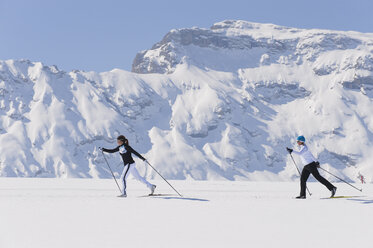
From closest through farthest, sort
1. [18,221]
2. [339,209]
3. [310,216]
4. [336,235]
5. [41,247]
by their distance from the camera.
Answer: [41,247]
[336,235]
[18,221]
[310,216]
[339,209]

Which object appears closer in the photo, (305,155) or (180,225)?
(180,225)

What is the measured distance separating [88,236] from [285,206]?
5.90m

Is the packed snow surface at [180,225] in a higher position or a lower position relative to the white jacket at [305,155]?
lower

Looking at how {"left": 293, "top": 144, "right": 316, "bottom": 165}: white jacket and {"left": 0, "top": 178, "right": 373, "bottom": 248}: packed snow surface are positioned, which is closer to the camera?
{"left": 0, "top": 178, "right": 373, "bottom": 248}: packed snow surface

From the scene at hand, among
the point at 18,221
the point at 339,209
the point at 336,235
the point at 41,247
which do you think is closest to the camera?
the point at 41,247

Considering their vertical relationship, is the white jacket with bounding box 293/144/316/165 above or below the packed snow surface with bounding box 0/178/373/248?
above

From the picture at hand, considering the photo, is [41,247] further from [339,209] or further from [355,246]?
[339,209]

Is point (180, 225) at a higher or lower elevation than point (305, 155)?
lower

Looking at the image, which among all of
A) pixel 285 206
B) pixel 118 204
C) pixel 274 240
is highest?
pixel 274 240

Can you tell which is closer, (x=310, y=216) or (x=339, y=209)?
(x=310, y=216)

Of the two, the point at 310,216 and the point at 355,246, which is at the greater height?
the point at 355,246

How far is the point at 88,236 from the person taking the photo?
22.3 ft

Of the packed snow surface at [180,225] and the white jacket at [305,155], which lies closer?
the packed snow surface at [180,225]

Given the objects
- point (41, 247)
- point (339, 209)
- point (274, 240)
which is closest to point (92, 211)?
point (41, 247)
